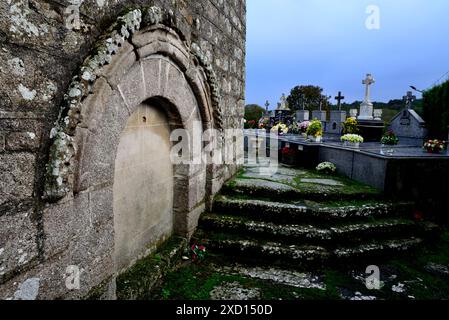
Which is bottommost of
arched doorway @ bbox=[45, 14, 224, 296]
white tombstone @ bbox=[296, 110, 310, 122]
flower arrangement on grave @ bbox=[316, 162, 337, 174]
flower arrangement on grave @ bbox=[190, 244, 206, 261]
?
flower arrangement on grave @ bbox=[190, 244, 206, 261]

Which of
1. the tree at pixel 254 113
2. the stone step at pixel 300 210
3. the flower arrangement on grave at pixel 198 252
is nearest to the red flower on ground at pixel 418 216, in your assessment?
the stone step at pixel 300 210

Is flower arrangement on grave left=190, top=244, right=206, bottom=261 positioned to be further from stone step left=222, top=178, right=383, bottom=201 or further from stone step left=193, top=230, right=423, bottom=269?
stone step left=222, top=178, right=383, bottom=201

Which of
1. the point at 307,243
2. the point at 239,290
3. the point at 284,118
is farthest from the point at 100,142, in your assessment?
the point at 284,118

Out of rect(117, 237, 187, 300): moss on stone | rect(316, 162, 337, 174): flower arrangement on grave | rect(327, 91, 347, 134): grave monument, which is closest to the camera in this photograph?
rect(117, 237, 187, 300): moss on stone

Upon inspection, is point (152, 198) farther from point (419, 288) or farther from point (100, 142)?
point (419, 288)

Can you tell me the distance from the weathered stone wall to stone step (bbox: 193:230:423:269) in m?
1.82

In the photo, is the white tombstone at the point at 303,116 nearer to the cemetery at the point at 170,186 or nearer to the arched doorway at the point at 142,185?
the cemetery at the point at 170,186

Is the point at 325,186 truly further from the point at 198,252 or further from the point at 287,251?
the point at 198,252

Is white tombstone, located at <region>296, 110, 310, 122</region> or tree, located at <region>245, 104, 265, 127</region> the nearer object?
white tombstone, located at <region>296, 110, 310, 122</region>

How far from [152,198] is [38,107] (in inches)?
66.9

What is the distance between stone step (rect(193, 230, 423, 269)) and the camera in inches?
138

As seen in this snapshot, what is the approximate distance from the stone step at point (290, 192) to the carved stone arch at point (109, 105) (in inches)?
64.6

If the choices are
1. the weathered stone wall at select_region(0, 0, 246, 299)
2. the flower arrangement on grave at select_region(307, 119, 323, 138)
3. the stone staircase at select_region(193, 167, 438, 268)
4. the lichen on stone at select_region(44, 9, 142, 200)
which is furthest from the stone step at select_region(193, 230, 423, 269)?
the flower arrangement on grave at select_region(307, 119, 323, 138)

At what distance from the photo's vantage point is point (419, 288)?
123 inches
